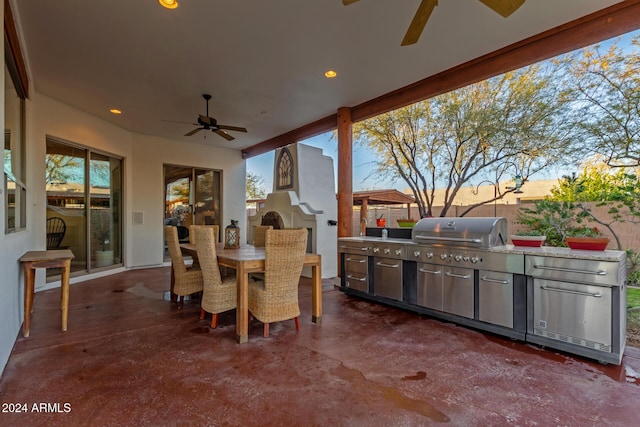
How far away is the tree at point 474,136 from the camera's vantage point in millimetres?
4145

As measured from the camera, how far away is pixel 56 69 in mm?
3842

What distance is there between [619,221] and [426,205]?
2730mm

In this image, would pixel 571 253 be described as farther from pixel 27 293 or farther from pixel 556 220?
pixel 27 293

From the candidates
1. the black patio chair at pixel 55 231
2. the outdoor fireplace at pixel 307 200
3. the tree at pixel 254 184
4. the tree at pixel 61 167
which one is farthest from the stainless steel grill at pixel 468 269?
the tree at pixel 254 184

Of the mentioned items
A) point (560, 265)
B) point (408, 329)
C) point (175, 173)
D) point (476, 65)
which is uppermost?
point (476, 65)

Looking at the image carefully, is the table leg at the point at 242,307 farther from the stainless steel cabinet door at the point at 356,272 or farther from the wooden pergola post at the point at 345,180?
the wooden pergola post at the point at 345,180

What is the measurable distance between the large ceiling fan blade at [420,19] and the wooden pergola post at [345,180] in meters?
2.69

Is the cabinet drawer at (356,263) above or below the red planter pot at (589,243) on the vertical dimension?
below

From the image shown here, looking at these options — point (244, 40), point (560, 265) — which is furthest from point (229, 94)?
point (560, 265)

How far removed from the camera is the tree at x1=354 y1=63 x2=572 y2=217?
4.14 m

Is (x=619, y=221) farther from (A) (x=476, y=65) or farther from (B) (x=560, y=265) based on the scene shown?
(A) (x=476, y=65)

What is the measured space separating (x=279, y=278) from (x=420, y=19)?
2328 millimetres

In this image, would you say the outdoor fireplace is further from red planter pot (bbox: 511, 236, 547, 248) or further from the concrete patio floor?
red planter pot (bbox: 511, 236, 547, 248)

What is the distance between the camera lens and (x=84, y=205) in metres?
5.59
